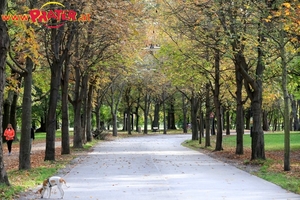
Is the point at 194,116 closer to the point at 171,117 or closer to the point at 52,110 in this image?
the point at 52,110

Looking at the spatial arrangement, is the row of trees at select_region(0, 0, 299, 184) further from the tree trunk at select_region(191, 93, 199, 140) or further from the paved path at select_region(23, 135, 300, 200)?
the tree trunk at select_region(191, 93, 199, 140)

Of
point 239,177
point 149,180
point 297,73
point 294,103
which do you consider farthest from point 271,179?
point 294,103

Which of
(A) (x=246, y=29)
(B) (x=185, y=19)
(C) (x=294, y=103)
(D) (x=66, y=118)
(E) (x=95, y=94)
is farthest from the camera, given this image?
A: (C) (x=294, y=103)

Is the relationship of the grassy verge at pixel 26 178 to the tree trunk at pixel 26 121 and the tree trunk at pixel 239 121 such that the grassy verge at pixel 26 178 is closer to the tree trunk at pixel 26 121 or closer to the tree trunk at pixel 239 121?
the tree trunk at pixel 26 121

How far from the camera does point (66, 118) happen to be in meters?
25.5

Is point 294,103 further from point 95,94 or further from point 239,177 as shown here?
point 239,177

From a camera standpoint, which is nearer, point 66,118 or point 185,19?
point 185,19

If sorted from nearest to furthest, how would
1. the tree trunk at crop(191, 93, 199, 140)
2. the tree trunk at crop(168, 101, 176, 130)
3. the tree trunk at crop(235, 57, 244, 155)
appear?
1. the tree trunk at crop(235, 57, 244, 155)
2. the tree trunk at crop(191, 93, 199, 140)
3. the tree trunk at crop(168, 101, 176, 130)

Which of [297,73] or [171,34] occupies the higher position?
[171,34]

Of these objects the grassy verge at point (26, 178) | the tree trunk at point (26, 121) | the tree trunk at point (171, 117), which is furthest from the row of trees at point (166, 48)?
the tree trunk at point (171, 117)

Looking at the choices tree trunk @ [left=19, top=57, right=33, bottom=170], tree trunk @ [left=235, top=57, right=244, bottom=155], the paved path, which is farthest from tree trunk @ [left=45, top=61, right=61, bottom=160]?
tree trunk @ [left=235, top=57, right=244, bottom=155]

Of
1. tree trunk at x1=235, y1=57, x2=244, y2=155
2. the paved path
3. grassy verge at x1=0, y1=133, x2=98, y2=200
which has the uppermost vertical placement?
tree trunk at x1=235, y1=57, x2=244, y2=155

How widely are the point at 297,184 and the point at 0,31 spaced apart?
28.2ft

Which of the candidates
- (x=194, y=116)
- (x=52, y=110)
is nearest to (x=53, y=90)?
(x=52, y=110)
